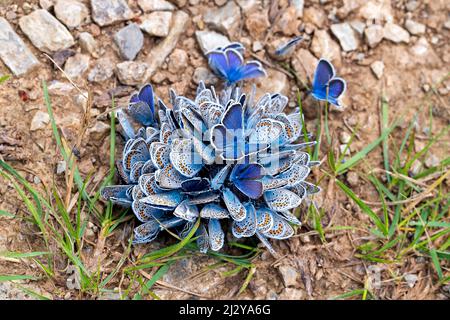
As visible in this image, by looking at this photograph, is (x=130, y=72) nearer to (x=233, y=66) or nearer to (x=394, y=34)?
(x=233, y=66)

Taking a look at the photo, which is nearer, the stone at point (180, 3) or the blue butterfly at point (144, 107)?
the blue butterfly at point (144, 107)

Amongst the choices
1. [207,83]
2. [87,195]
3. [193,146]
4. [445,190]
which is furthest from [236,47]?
[445,190]

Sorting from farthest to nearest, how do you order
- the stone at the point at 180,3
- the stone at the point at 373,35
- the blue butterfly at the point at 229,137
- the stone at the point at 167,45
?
the stone at the point at 373,35 → the stone at the point at 180,3 → the stone at the point at 167,45 → the blue butterfly at the point at 229,137

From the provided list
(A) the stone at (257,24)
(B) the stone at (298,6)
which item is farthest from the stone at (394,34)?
(A) the stone at (257,24)

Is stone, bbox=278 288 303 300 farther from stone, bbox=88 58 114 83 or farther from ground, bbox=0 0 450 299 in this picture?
stone, bbox=88 58 114 83

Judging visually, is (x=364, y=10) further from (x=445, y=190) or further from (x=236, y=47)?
(x=445, y=190)

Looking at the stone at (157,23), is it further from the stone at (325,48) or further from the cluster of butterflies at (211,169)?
the stone at (325,48)

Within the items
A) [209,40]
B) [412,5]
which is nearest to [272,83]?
[209,40]
